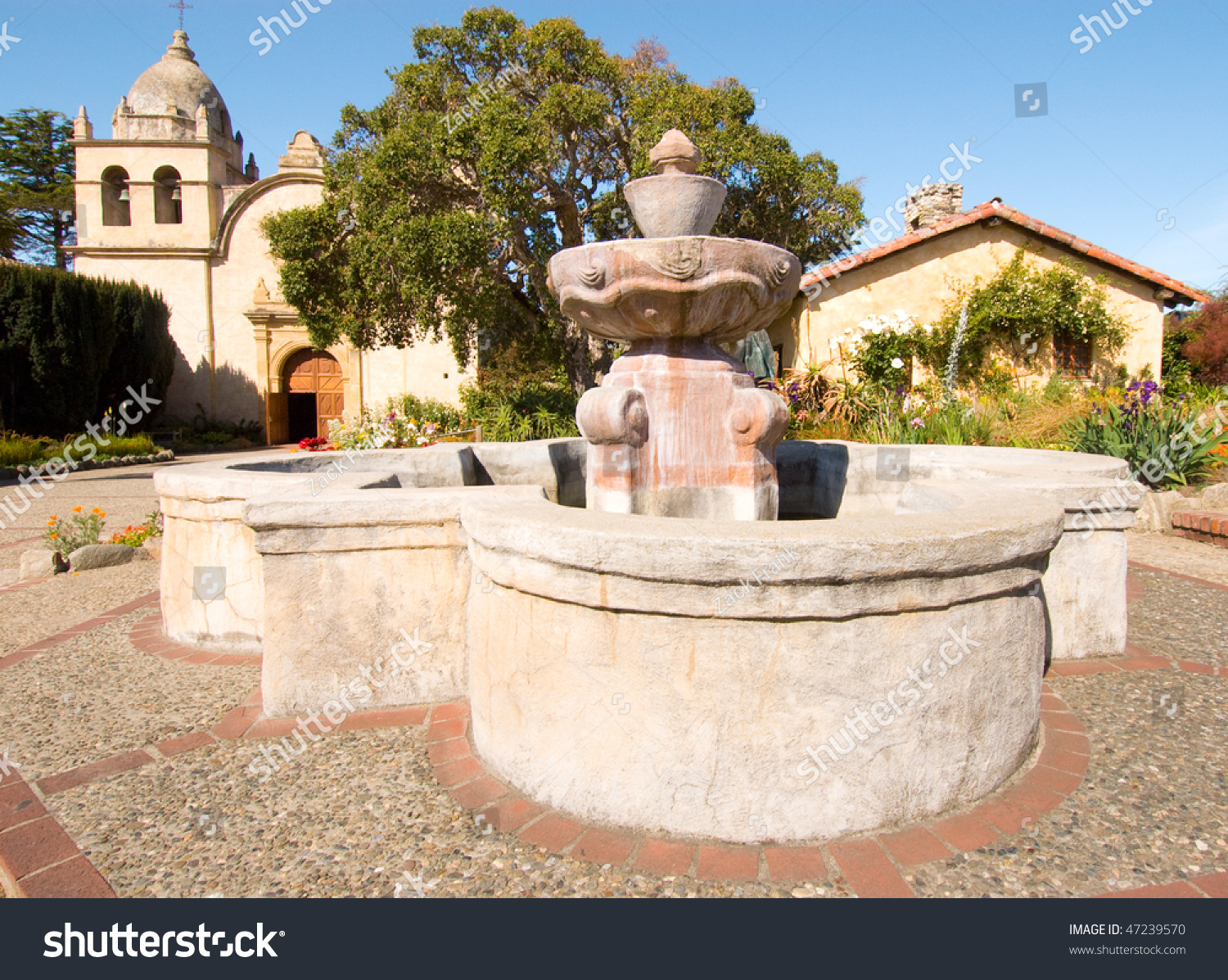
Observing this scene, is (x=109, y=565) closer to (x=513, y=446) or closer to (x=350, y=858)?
(x=513, y=446)

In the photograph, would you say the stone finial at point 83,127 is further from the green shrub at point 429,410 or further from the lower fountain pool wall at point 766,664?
the lower fountain pool wall at point 766,664

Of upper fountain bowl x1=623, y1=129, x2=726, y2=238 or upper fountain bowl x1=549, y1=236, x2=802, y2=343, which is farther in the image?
upper fountain bowl x1=623, y1=129, x2=726, y2=238

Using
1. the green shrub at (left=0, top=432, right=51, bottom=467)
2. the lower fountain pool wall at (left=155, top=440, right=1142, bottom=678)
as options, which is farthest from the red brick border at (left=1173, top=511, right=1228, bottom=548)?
the green shrub at (left=0, top=432, right=51, bottom=467)

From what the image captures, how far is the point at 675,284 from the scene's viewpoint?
9.75 ft

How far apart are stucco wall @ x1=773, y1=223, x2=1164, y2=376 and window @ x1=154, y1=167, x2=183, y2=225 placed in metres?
19.8

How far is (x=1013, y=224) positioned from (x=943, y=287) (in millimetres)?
1640

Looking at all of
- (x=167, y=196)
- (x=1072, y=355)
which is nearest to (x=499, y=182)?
(x=1072, y=355)

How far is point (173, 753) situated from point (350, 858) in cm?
106

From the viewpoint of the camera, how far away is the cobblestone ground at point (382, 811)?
71.9 inches

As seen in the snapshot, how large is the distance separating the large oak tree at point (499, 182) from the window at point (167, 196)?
12.3 meters

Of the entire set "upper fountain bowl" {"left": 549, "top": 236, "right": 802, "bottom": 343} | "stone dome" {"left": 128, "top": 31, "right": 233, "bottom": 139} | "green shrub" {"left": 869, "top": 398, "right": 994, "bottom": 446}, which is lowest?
"green shrub" {"left": 869, "top": 398, "right": 994, "bottom": 446}

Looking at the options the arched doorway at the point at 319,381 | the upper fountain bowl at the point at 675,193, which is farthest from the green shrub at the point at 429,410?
the upper fountain bowl at the point at 675,193

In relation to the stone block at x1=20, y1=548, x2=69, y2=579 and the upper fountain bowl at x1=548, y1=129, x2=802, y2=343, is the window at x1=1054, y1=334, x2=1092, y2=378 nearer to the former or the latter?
the upper fountain bowl at x1=548, y1=129, x2=802, y2=343

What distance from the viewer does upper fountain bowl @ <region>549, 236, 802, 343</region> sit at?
9.63 ft
